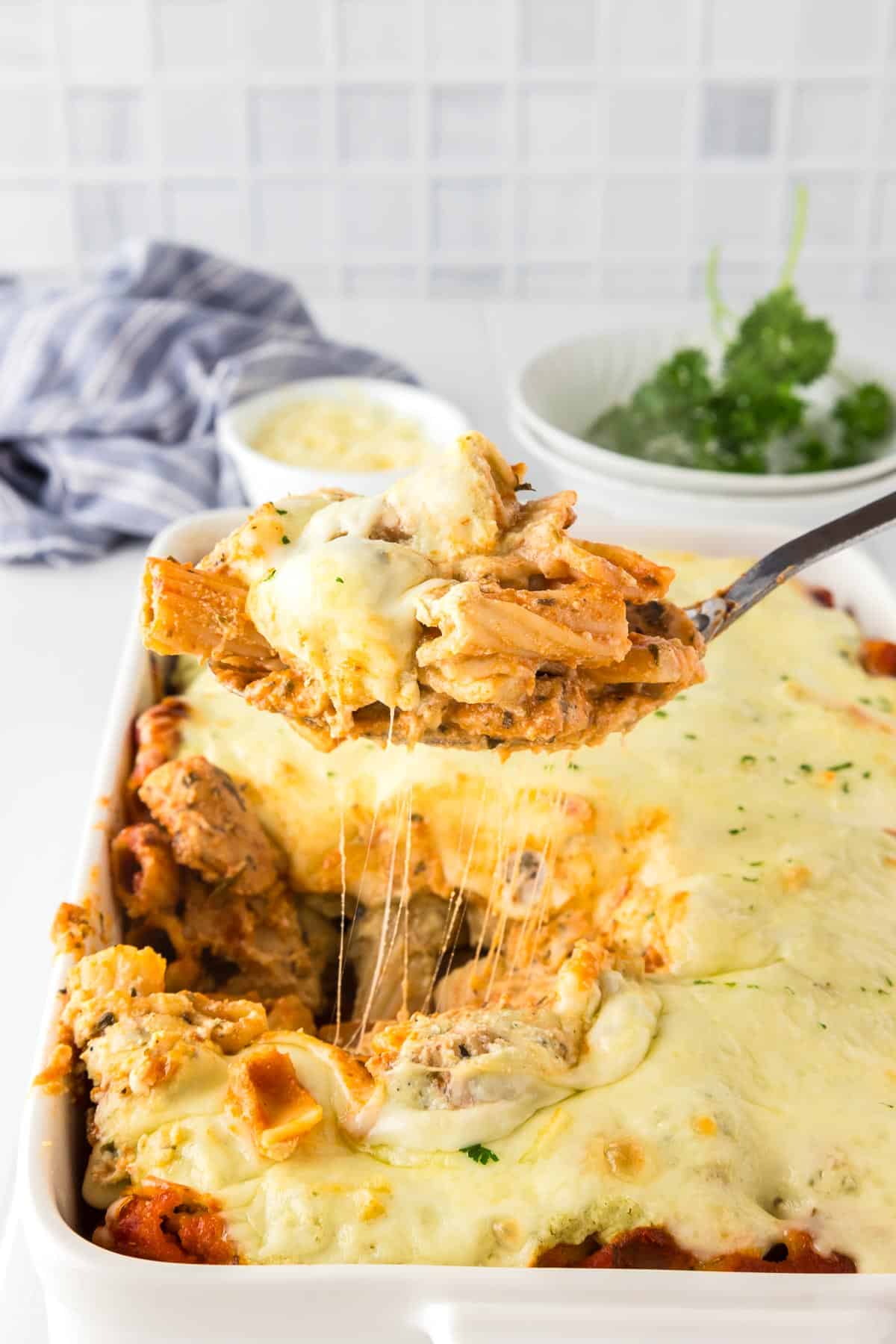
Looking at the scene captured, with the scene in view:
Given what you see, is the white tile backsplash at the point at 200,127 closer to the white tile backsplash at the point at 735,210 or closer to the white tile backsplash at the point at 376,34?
the white tile backsplash at the point at 376,34

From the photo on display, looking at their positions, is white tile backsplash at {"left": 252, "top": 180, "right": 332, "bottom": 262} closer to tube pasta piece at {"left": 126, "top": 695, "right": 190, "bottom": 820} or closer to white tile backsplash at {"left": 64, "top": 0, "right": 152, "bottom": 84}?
white tile backsplash at {"left": 64, "top": 0, "right": 152, "bottom": 84}

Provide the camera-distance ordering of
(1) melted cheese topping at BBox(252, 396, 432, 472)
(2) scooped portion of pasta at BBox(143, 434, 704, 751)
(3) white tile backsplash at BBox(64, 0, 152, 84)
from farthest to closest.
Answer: (3) white tile backsplash at BBox(64, 0, 152, 84), (1) melted cheese topping at BBox(252, 396, 432, 472), (2) scooped portion of pasta at BBox(143, 434, 704, 751)

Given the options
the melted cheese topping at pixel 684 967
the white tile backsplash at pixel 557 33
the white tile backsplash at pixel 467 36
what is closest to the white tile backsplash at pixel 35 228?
the white tile backsplash at pixel 467 36

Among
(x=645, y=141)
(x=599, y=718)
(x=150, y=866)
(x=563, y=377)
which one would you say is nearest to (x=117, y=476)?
(x=563, y=377)

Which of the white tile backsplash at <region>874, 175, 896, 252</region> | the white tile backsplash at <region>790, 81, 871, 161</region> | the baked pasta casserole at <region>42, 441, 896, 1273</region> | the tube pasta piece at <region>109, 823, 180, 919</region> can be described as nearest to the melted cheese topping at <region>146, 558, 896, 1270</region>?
the baked pasta casserole at <region>42, 441, 896, 1273</region>

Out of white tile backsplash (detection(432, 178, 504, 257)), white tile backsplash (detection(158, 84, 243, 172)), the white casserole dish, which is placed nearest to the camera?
the white casserole dish

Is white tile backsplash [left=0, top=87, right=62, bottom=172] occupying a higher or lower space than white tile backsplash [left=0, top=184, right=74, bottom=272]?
higher

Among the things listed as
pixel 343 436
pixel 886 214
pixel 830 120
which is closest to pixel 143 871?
pixel 343 436
